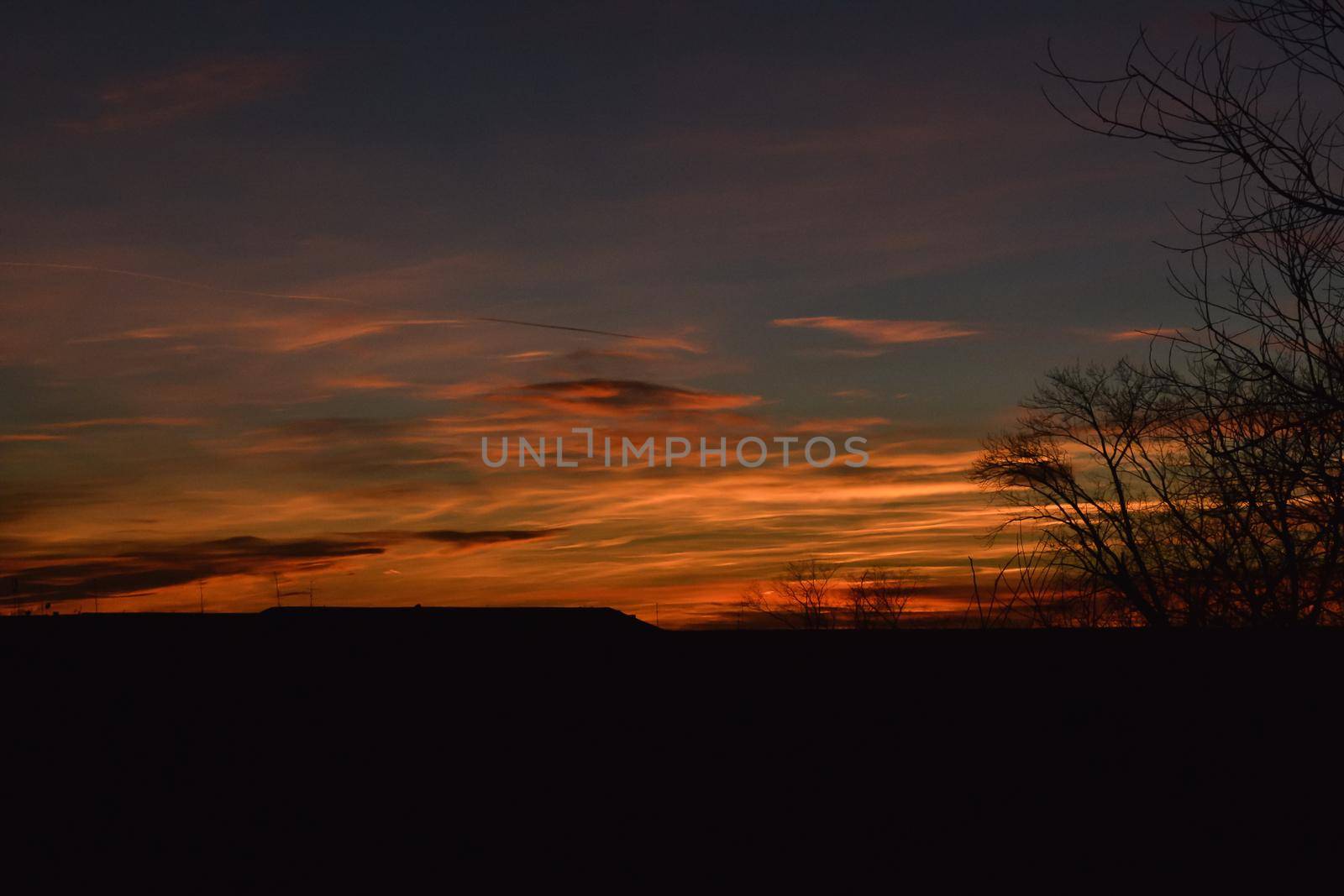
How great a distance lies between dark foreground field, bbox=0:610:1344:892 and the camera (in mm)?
6574

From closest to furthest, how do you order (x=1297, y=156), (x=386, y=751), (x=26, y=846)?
(x=26, y=846) → (x=386, y=751) → (x=1297, y=156)

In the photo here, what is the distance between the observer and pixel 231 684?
7461mm

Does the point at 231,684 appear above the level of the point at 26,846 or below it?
above

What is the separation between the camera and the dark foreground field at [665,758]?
6574mm

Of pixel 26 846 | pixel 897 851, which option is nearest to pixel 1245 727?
pixel 897 851

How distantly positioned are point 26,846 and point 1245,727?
7.75m

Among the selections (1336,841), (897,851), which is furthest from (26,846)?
(1336,841)

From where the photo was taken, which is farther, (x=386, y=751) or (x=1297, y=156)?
(x=1297, y=156)

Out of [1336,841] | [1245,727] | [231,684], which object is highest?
[231,684]

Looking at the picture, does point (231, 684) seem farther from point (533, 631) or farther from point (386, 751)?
point (533, 631)

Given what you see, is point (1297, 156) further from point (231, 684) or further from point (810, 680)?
point (231, 684)

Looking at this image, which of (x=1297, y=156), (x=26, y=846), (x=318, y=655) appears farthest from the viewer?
(x=1297, y=156)

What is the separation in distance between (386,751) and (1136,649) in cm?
528

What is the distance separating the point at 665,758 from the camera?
695 cm
